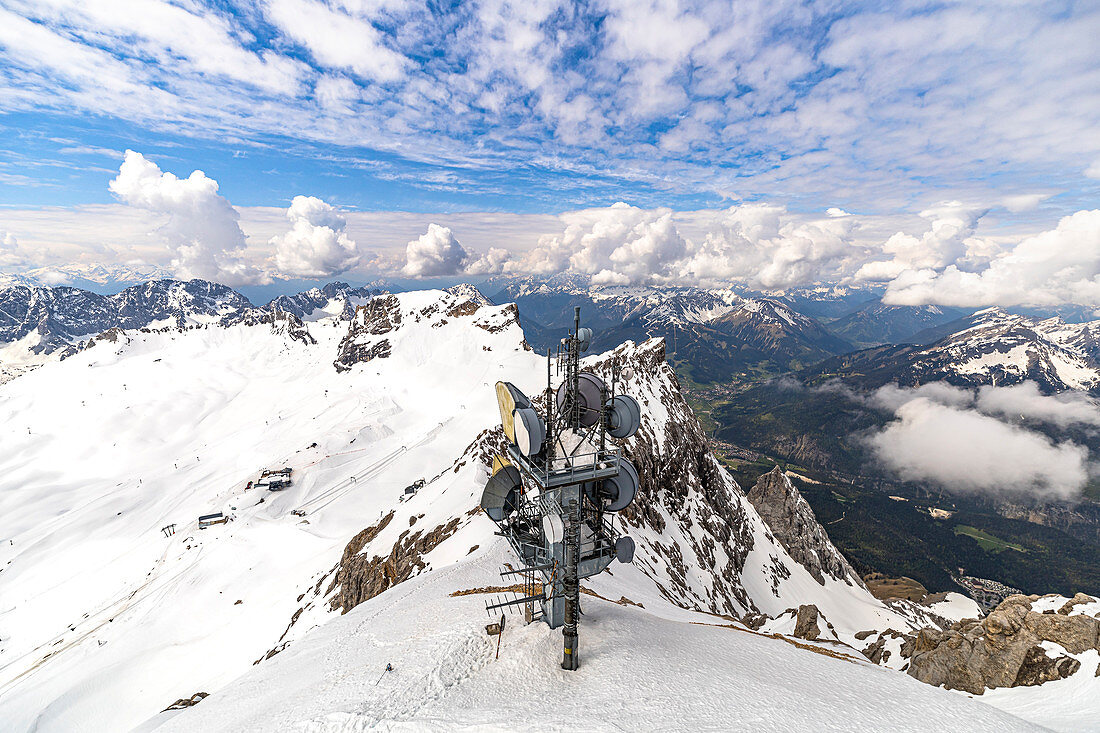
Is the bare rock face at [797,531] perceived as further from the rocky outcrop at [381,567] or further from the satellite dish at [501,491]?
the satellite dish at [501,491]

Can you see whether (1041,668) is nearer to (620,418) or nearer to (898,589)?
(620,418)

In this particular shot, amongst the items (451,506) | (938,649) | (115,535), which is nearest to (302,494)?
(115,535)

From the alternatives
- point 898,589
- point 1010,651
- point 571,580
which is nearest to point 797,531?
point 1010,651

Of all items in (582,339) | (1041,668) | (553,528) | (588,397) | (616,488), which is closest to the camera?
(553,528)

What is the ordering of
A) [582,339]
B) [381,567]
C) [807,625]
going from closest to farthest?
[582,339] < [807,625] < [381,567]

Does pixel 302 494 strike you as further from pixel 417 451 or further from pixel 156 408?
pixel 156 408

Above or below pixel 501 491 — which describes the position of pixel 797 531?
below

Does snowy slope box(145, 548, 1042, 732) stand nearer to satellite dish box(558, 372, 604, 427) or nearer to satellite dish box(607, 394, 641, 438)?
satellite dish box(607, 394, 641, 438)

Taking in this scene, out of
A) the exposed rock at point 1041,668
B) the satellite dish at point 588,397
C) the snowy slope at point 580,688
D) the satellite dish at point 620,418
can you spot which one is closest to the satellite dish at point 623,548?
the snowy slope at point 580,688
